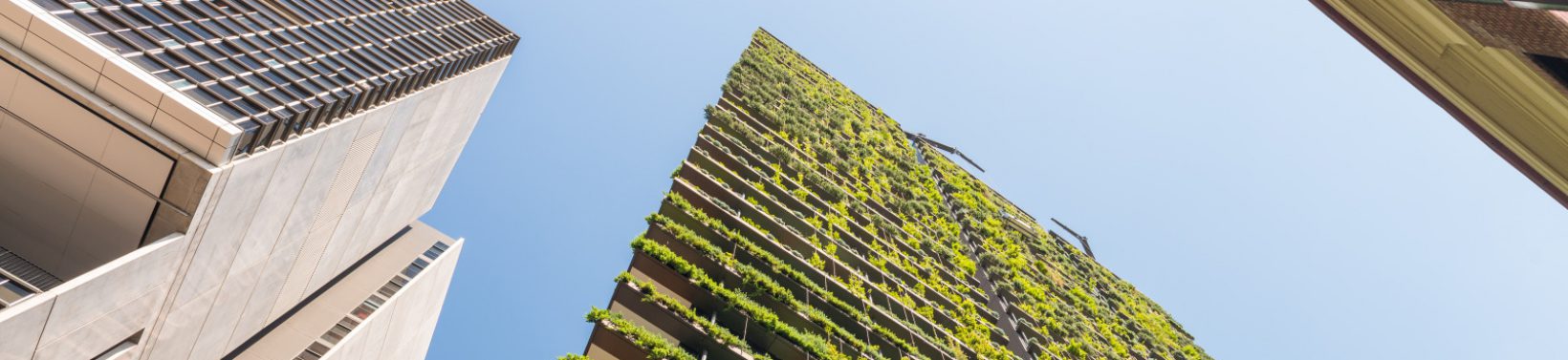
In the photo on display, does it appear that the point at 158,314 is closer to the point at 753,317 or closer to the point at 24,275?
the point at 24,275

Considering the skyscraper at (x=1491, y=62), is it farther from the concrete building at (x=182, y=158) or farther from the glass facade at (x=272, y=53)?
the glass facade at (x=272, y=53)

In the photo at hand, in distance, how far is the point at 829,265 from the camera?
26.9 metres

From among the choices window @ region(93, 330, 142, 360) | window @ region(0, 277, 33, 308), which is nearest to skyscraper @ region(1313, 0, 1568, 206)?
window @ region(0, 277, 33, 308)

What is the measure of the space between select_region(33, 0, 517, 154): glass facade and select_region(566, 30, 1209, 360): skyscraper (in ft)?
53.3

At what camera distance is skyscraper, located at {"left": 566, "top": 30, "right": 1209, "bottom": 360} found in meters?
20.2

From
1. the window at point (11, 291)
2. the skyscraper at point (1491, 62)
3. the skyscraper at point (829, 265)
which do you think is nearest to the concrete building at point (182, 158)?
the window at point (11, 291)

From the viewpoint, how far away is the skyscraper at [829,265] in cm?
2025

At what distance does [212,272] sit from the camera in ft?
107

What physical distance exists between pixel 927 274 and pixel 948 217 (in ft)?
37.3

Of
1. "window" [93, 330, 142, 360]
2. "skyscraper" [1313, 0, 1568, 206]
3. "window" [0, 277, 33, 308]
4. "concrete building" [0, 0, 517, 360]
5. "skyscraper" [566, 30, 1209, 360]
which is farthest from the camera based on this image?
"window" [93, 330, 142, 360]

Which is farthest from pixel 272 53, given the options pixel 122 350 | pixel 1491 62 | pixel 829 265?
pixel 1491 62

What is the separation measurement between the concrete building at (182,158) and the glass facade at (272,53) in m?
0.10

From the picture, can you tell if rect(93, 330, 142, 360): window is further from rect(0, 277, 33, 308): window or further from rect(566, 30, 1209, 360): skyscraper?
rect(566, 30, 1209, 360): skyscraper

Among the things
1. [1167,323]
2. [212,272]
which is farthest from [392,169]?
[1167,323]
